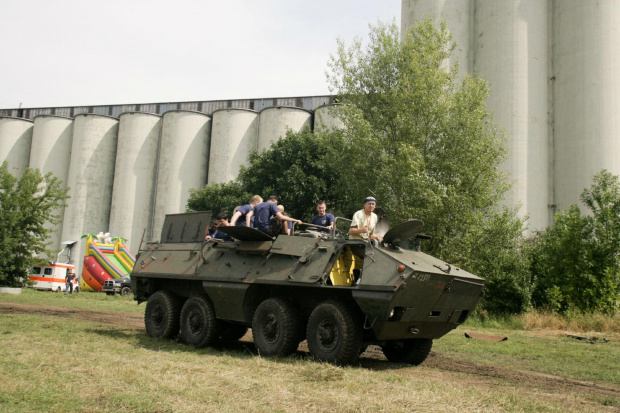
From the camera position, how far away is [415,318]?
26.2ft

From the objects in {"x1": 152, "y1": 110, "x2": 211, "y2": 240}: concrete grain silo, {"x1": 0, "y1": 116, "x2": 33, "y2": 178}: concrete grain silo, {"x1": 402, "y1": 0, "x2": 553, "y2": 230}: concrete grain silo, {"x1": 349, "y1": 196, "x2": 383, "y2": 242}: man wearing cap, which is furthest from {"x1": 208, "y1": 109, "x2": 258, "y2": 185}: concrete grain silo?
{"x1": 349, "y1": 196, "x2": 383, "y2": 242}: man wearing cap

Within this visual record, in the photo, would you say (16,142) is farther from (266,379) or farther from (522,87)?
(266,379)

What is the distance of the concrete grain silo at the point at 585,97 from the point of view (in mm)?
27328

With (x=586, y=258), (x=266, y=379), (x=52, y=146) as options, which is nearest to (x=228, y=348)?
(x=266, y=379)

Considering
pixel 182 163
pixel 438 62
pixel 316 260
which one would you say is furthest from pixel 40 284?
pixel 316 260

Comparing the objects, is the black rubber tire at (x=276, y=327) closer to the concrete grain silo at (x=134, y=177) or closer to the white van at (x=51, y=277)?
the white van at (x=51, y=277)

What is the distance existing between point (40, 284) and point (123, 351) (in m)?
32.4

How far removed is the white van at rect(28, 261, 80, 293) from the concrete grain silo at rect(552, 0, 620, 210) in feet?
97.7

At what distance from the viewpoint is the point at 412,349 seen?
907 centimetres

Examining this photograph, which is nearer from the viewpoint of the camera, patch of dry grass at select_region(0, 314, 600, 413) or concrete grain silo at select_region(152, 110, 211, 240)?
patch of dry grass at select_region(0, 314, 600, 413)

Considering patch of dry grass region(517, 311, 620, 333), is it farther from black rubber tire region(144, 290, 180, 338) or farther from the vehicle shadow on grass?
black rubber tire region(144, 290, 180, 338)

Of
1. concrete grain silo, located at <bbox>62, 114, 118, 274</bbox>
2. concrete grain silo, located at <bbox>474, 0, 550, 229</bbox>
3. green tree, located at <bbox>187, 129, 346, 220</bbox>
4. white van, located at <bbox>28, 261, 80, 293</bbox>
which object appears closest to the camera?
concrete grain silo, located at <bbox>474, 0, 550, 229</bbox>

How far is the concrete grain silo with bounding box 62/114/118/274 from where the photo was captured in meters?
47.1

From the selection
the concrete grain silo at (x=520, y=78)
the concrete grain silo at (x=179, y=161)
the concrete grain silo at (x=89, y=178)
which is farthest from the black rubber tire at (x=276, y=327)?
the concrete grain silo at (x=89, y=178)
